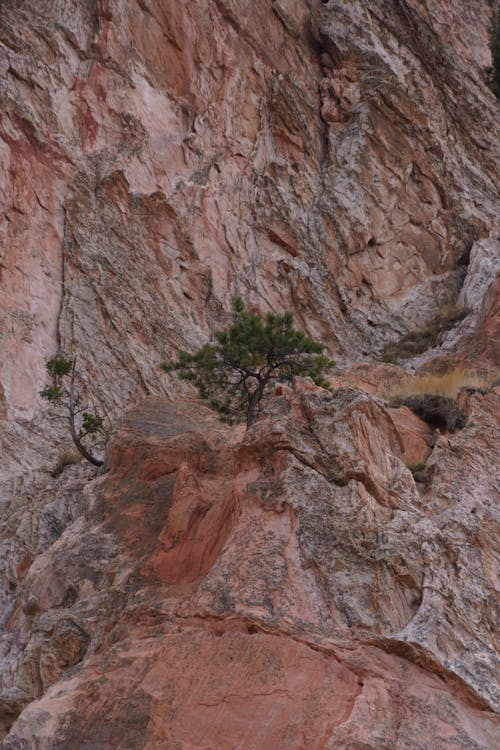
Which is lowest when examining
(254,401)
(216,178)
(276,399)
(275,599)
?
(275,599)

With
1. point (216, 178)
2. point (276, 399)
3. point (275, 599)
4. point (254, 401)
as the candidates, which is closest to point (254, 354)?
point (254, 401)

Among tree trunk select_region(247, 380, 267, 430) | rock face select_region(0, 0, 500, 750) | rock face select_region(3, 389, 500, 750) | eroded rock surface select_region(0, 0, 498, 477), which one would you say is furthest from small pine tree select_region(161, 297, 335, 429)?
eroded rock surface select_region(0, 0, 498, 477)

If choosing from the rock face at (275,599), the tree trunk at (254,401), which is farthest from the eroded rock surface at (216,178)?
the rock face at (275,599)

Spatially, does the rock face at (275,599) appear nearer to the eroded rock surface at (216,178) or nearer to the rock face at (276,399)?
the rock face at (276,399)

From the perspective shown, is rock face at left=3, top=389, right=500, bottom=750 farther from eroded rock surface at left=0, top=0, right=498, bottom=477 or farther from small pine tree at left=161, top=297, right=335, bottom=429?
eroded rock surface at left=0, top=0, right=498, bottom=477

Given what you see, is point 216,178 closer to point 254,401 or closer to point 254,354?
point 254,354

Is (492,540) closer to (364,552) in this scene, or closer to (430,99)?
(364,552)

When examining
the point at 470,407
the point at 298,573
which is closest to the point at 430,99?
the point at 470,407

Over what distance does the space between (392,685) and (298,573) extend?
1.44 meters

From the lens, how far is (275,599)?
6348 millimetres

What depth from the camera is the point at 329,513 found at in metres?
7.26

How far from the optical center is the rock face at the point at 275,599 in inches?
212

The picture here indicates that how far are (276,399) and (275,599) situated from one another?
3.10m

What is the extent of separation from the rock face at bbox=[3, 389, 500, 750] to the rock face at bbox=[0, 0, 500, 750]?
0.09 feet
